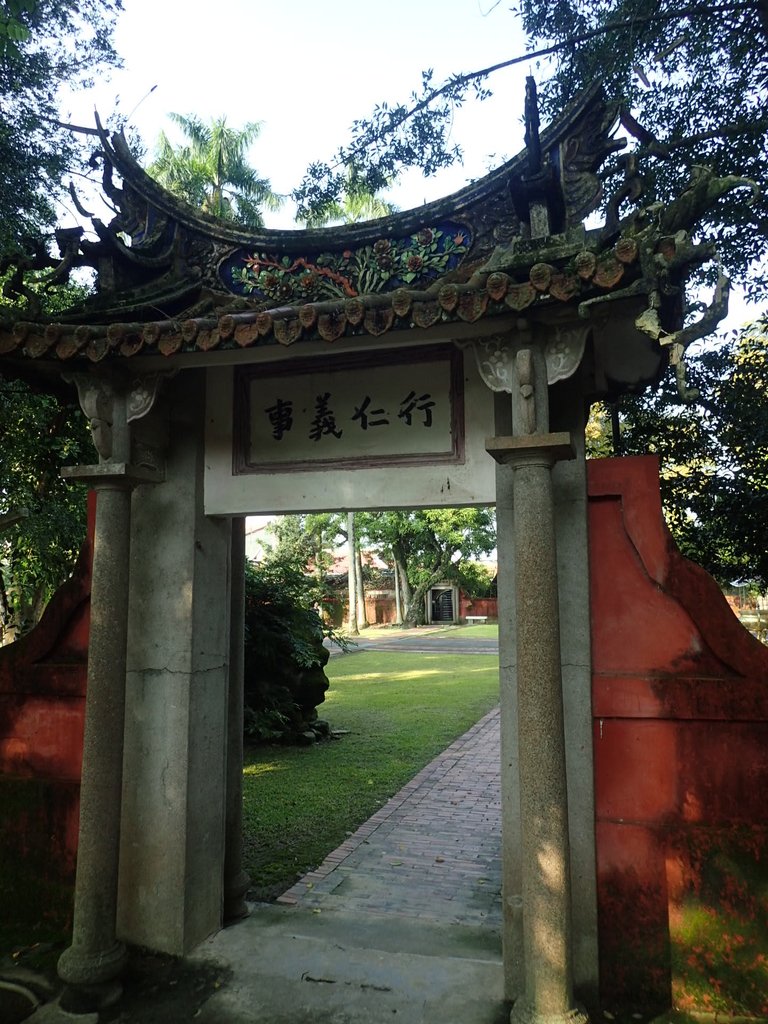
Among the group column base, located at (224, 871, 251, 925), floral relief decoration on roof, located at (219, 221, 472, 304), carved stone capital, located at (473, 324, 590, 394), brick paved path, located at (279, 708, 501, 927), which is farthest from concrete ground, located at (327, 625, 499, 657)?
carved stone capital, located at (473, 324, 590, 394)

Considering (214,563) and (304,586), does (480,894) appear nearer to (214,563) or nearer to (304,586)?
(214,563)

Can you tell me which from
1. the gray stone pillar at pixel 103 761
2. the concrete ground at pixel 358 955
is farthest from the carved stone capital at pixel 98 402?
the concrete ground at pixel 358 955

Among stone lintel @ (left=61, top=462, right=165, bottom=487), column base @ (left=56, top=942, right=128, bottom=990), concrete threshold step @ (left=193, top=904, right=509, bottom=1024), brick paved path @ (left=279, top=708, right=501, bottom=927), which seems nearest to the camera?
concrete threshold step @ (left=193, top=904, right=509, bottom=1024)

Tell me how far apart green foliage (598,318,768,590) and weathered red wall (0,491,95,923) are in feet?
19.8

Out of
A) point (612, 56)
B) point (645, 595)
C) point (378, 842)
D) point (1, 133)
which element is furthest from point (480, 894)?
point (1, 133)

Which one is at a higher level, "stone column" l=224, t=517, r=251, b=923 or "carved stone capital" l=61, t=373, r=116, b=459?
"carved stone capital" l=61, t=373, r=116, b=459

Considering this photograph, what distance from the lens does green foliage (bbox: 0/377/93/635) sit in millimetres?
8742

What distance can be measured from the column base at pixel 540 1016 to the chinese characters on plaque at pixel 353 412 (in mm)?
2945

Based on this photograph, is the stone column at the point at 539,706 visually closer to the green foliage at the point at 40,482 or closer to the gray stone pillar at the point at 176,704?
the gray stone pillar at the point at 176,704

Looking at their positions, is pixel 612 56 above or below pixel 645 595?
above

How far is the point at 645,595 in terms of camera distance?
13.1 ft

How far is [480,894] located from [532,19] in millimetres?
9575

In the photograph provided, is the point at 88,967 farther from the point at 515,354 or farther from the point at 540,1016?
the point at 515,354

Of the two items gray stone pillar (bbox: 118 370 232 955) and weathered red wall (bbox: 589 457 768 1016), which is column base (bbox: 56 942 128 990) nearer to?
gray stone pillar (bbox: 118 370 232 955)
